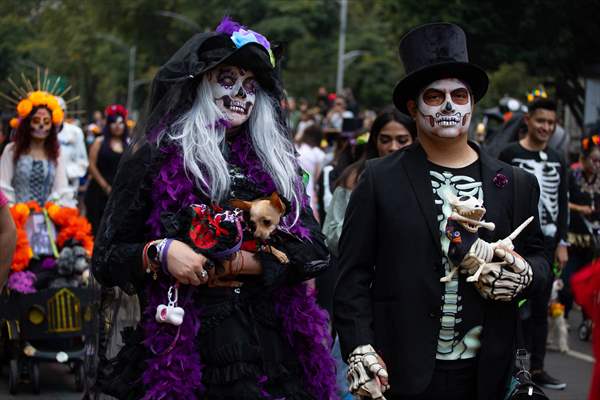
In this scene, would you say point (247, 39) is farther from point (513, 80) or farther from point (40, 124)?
point (513, 80)

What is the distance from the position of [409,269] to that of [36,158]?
5665mm

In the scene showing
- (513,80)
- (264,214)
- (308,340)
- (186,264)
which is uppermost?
(513,80)

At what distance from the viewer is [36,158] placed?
923 centimetres

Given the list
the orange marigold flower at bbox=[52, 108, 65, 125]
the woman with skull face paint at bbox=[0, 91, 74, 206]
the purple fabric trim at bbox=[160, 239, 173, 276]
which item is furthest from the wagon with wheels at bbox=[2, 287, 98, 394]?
the purple fabric trim at bbox=[160, 239, 173, 276]

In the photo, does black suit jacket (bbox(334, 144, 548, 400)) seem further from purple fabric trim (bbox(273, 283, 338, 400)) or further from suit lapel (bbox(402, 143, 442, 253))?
purple fabric trim (bbox(273, 283, 338, 400))

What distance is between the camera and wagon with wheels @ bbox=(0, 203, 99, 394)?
8.47 meters

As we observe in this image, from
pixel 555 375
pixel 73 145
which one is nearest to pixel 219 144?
pixel 555 375

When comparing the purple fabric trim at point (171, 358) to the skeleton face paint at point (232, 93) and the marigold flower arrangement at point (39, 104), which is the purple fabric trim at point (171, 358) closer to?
the skeleton face paint at point (232, 93)

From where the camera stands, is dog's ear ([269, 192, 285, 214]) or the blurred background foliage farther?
the blurred background foliage

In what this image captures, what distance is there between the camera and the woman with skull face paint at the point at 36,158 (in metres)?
9.12

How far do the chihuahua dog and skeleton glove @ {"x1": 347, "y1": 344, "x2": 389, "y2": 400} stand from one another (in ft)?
2.00

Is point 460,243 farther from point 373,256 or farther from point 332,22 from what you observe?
point 332,22

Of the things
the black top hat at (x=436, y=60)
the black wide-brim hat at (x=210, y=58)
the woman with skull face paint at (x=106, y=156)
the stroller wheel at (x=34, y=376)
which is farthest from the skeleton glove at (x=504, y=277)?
the woman with skull face paint at (x=106, y=156)

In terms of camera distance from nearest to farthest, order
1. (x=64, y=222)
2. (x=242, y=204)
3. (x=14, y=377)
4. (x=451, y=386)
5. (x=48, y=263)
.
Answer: (x=451, y=386) → (x=242, y=204) → (x=14, y=377) → (x=48, y=263) → (x=64, y=222)
